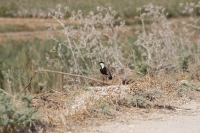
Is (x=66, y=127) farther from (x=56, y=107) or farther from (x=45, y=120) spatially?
(x=56, y=107)

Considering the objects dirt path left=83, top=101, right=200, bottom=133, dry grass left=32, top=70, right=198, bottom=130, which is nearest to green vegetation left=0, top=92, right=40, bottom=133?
dry grass left=32, top=70, right=198, bottom=130

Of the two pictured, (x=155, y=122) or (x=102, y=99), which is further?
(x=102, y=99)

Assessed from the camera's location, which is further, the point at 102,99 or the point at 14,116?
the point at 102,99

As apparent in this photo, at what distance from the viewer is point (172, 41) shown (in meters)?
11.8

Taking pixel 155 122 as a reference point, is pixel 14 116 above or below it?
above

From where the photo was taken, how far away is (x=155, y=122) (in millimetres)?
6492

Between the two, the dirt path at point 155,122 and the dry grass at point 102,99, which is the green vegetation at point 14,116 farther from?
the dirt path at point 155,122

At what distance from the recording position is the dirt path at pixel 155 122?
6.05 m

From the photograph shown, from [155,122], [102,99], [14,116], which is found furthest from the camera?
[102,99]

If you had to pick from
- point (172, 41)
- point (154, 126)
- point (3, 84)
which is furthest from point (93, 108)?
point (3, 84)

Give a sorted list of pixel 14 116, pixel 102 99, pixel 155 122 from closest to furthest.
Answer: pixel 14 116 → pixel 155 122 → pixel 102 99

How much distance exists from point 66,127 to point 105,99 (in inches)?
44.0

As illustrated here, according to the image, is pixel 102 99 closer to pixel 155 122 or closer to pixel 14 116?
pixel 155 122

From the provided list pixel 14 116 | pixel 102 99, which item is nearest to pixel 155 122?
pixel 102 99
